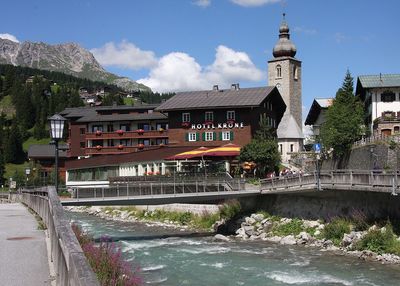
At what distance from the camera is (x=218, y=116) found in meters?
63.6

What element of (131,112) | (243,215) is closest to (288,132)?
(131,112)

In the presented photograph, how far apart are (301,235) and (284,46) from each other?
2923 inches

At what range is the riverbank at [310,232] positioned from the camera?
27609 mm

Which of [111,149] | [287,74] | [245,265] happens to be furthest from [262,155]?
[287,74]

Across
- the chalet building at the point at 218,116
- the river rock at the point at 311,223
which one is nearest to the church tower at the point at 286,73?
the chalet building at the point at 218,116

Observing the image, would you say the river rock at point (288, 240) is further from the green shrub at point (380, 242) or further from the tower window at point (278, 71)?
the tower window at point (278, 71)

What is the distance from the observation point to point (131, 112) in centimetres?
8675

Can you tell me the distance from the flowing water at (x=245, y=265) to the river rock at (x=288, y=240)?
2.80ft

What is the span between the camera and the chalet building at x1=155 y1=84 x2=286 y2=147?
62375 mm

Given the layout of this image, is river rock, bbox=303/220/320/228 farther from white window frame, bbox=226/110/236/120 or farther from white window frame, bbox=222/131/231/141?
white window frame, bbox=226/110/236/120

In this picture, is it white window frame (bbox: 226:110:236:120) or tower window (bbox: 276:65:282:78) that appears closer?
white window frame (bbox: 226:110:236:120)

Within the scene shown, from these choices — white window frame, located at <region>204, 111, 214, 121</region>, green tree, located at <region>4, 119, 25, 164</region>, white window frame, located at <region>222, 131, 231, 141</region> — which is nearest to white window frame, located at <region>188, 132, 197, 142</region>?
white window frame, located at <region>204, 111, 214, 121</region>

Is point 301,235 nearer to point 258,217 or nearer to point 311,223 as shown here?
point 311,223

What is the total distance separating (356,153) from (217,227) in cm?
1416
